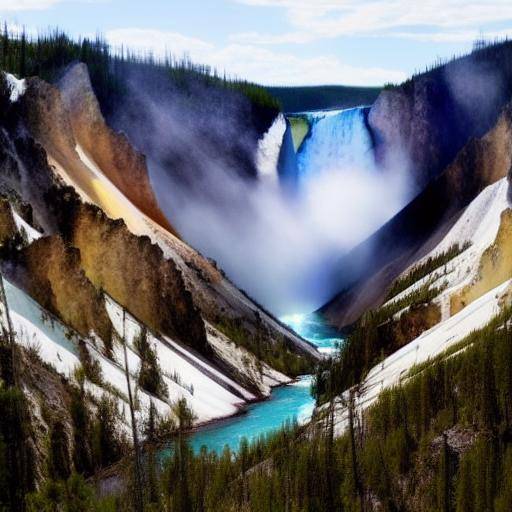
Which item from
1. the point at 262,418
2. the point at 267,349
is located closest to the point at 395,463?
the point at 262,418

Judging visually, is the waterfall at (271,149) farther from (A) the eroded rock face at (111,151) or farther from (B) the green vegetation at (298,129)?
(A) the eroded rock face at (111,151)

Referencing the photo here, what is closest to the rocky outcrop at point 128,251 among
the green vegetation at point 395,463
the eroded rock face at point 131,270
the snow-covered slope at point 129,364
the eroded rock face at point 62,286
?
the eroded rock face at point 131,270

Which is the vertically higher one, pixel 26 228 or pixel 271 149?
pixel 271 149

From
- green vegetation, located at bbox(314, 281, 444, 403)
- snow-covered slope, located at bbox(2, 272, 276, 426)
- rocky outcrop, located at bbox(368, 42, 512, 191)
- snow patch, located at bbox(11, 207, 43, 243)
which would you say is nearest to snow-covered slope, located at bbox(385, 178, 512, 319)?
green vegetation, located at bbox(314, 281, 444, 403)

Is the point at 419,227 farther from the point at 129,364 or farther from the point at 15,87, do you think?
the point at 129,364

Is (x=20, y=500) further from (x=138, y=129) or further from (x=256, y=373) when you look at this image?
(x=138, y=129)

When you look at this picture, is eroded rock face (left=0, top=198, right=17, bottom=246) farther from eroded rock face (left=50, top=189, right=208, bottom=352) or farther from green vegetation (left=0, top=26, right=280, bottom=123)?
green vegetation (left=0, top=26, right=280, bottom=123)
